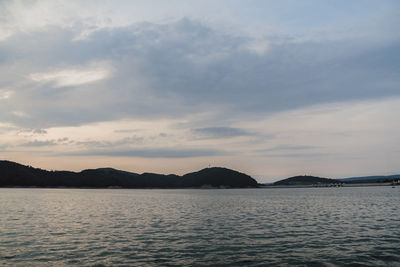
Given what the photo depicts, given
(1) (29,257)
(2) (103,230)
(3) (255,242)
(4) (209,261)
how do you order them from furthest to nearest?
(2) (103,230)
(3) (255,242)
(1) (29,257)
(4) (209,261)

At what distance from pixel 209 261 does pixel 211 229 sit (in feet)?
71.9

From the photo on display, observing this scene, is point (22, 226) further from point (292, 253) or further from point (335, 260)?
point (335, 260)

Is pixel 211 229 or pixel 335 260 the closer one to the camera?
pixel 335 260

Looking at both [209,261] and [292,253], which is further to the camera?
[292,253]

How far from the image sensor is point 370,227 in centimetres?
5122

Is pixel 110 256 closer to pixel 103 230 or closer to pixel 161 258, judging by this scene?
pixel 161 258

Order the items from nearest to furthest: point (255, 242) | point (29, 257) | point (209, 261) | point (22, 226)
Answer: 1. point (209, 261)
2. point (29, 257)
3. point (255, 242)
4. point (22, 226)

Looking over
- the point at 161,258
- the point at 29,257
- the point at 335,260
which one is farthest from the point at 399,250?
the point at 29,257

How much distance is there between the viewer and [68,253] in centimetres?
3344

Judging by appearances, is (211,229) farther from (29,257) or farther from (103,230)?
(29,257)

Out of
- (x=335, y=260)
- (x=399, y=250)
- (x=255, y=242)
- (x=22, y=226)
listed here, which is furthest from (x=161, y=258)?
(x=22, y=226)

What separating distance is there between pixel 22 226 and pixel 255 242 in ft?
140

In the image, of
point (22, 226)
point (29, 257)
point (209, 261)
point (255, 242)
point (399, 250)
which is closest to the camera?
point (209, 261)

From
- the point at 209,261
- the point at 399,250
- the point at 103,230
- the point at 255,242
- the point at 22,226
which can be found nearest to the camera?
the point at 209,261
